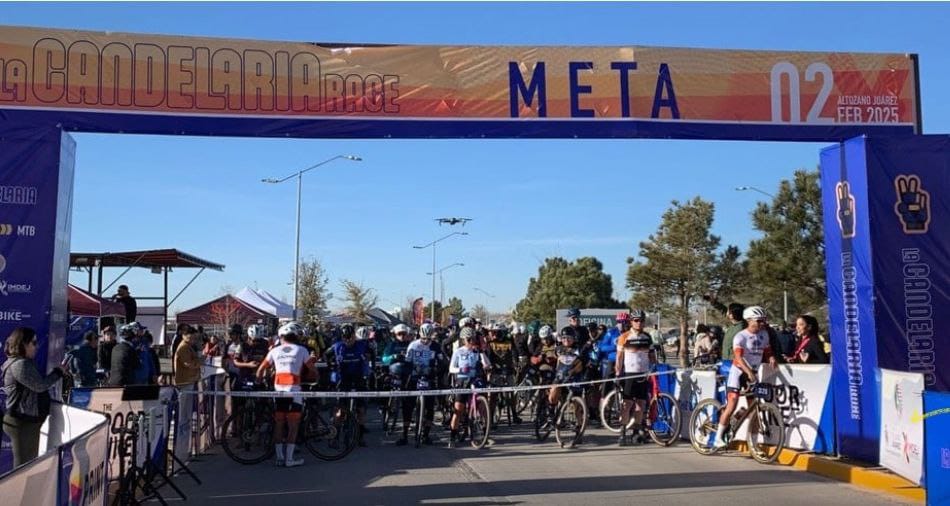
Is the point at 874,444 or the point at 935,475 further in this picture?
the point at 874,444

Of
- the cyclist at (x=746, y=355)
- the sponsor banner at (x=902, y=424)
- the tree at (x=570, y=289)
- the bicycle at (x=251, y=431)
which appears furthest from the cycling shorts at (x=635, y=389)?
the tree at (x=570, y=289)

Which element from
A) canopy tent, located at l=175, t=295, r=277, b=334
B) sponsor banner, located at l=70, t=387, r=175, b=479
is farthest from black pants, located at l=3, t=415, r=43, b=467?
canopy tent, located at l=175, t=295, r=277, b=334

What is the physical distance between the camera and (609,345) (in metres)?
16.0

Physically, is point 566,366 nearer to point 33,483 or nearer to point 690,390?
point 690,390

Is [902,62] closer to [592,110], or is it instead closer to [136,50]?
[592,110]

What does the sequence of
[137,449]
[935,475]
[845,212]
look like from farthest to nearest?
[845,212] → [137,449] → [935,475]

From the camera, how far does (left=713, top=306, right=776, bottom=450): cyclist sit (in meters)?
11.5

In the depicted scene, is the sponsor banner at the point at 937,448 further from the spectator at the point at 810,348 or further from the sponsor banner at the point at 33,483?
the sponsor banner at the point at 33,483

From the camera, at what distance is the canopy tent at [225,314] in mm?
39656

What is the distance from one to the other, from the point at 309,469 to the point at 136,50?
216 inches

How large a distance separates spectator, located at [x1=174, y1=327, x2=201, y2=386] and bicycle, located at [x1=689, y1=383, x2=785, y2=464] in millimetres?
7800

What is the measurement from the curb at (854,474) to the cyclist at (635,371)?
2.43m

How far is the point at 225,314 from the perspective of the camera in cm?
4912

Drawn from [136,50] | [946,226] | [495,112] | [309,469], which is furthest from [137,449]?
[946,226]
